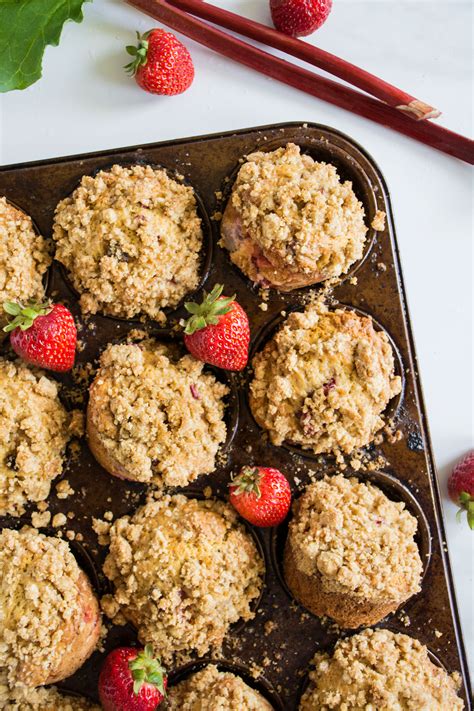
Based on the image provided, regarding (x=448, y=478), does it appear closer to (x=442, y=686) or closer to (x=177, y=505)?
(x=442, y=686)

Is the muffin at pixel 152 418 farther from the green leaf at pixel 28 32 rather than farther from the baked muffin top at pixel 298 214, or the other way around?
the green leaf at pixel 28 32

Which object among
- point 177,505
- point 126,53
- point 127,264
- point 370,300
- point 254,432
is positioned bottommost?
point 177,505

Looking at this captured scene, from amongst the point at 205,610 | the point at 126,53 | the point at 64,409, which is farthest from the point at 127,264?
the point at 205,610

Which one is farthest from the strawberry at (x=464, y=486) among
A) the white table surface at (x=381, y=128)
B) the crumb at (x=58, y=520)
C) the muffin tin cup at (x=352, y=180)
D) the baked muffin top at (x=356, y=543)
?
the crumb at (x=58, y=520)

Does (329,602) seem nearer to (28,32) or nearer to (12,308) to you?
(12,308)

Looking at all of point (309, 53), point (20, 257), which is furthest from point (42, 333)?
point (309, 53)

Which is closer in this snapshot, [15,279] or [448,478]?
[15,279]

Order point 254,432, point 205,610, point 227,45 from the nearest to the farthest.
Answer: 1. point 205,610
2. point 254,432
3. point 227,45
